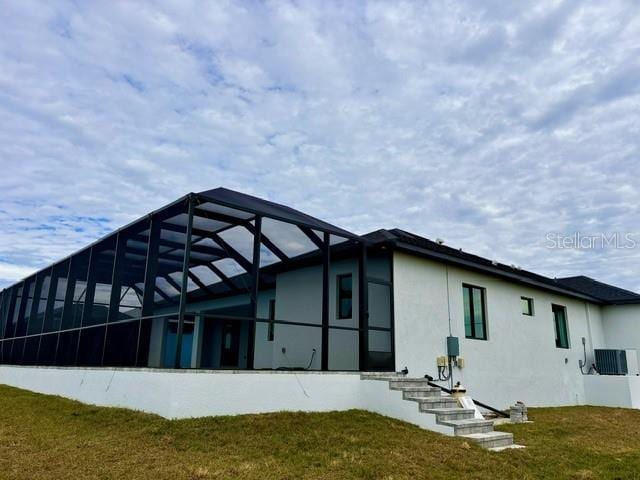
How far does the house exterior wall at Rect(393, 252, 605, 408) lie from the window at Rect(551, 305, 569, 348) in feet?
0.59

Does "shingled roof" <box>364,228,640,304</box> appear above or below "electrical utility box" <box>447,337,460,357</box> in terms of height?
above

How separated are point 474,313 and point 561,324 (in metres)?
5.12

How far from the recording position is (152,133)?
11.0 meters

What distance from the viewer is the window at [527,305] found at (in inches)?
498

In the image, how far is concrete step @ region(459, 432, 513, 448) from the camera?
6211mm

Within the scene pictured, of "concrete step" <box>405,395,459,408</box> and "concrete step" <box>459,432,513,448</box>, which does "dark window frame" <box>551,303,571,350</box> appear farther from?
"concrete step" <box>459,432,513,448</box>

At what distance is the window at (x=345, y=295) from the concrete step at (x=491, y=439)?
12.1 feet

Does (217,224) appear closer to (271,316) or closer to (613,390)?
(271,316)

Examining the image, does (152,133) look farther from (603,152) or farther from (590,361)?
(590,361)

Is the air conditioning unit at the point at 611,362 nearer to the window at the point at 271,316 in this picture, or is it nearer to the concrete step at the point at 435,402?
the concrete step at the point at 435,402

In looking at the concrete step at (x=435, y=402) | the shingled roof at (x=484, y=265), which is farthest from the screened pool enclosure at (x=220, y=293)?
the concrete step at (x=435, y=402)

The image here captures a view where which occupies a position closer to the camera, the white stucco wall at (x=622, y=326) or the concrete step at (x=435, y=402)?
the concrete step at (x=435, y=402)

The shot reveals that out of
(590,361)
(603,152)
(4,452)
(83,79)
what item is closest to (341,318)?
(4,452)

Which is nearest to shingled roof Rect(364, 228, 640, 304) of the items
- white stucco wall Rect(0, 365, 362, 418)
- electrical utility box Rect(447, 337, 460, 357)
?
electrical utility box Rect(447, 337, 460, 357)
